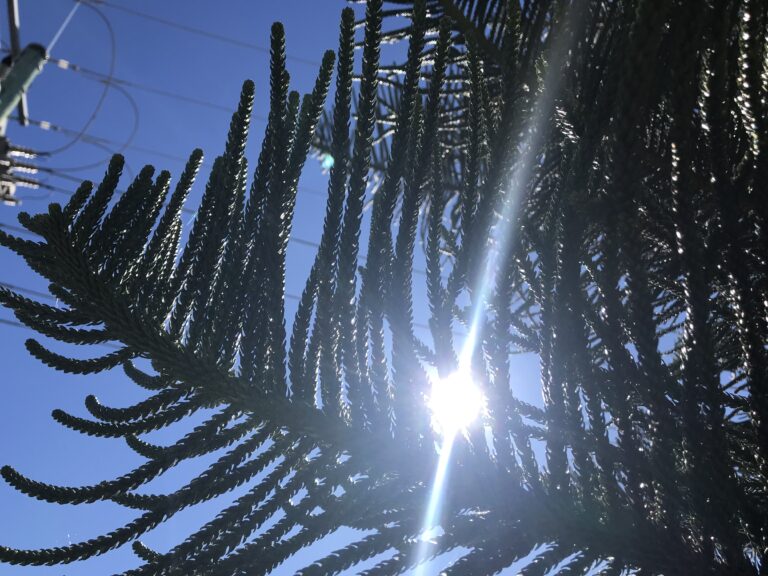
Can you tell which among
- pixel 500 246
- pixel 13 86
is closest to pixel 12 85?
pixel 13 86

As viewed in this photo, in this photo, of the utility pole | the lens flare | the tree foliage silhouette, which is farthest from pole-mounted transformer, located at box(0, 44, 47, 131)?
the lens flare

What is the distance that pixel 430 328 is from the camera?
0.97 m

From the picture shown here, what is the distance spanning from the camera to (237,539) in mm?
949

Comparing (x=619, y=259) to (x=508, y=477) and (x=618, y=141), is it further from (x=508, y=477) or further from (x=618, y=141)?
(x=508, y=477)

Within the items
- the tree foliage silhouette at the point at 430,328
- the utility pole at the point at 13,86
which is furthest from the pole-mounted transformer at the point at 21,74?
the tree foliage silhouette at the point at 430,328

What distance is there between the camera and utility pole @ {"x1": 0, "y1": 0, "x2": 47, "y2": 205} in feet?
19.3

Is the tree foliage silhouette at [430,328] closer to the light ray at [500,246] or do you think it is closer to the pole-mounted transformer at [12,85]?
the light ray at [500,246]

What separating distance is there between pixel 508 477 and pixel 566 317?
243 mm

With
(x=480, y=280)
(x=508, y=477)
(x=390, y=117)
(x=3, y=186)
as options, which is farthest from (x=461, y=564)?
(x=3, y=186)

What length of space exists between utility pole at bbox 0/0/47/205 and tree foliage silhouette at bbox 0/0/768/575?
5666 millimetres

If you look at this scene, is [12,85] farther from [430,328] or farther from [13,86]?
[430,328]

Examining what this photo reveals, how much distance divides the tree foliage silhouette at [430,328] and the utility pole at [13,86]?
5.67 meters

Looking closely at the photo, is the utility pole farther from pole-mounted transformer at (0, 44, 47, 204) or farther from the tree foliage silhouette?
the tree foliage silhouette

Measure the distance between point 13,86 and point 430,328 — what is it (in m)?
6.38
